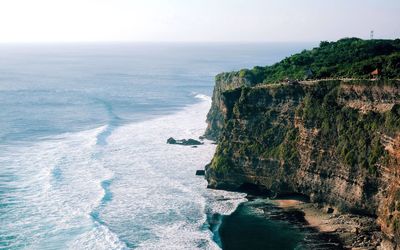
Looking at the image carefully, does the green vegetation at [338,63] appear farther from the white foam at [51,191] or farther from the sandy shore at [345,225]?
the white foam at [51,191]

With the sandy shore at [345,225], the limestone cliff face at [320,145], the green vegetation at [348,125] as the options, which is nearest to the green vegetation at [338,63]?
the green vegetation at [348,125]

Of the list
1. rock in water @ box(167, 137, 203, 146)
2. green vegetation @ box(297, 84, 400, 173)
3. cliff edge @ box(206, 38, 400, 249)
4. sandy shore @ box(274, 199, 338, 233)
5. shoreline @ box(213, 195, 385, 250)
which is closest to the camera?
shoreline @ box(213, 195, 385, 250)

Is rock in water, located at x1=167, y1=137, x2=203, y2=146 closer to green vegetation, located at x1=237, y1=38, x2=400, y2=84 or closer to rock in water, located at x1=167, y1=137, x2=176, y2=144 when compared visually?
rock in water, located at x1=167, y1=137, x2=176, y2=144

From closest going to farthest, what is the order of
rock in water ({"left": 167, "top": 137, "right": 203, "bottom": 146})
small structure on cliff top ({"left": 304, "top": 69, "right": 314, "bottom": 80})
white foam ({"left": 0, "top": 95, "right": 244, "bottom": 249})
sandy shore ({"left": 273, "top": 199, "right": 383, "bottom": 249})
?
sandy shore ({"left": 273, "top": 199, "right": 383, "bottom": 249}), white foam ({"left": 0, "top": 95, "right": 244, "bottom": 249}), small structure on cliff top ({"left": 304, "top": 69, "right": 314, "bottom": 80}), rock in water ({"left": 167, "top": 137, "right": 203, "bottom": 146})

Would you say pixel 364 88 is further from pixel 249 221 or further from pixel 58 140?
pixel 58 140

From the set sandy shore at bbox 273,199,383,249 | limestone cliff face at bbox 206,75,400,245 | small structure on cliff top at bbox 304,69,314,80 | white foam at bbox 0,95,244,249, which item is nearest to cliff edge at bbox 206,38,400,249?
limestone cliff face at bbox 206,75,400,245
